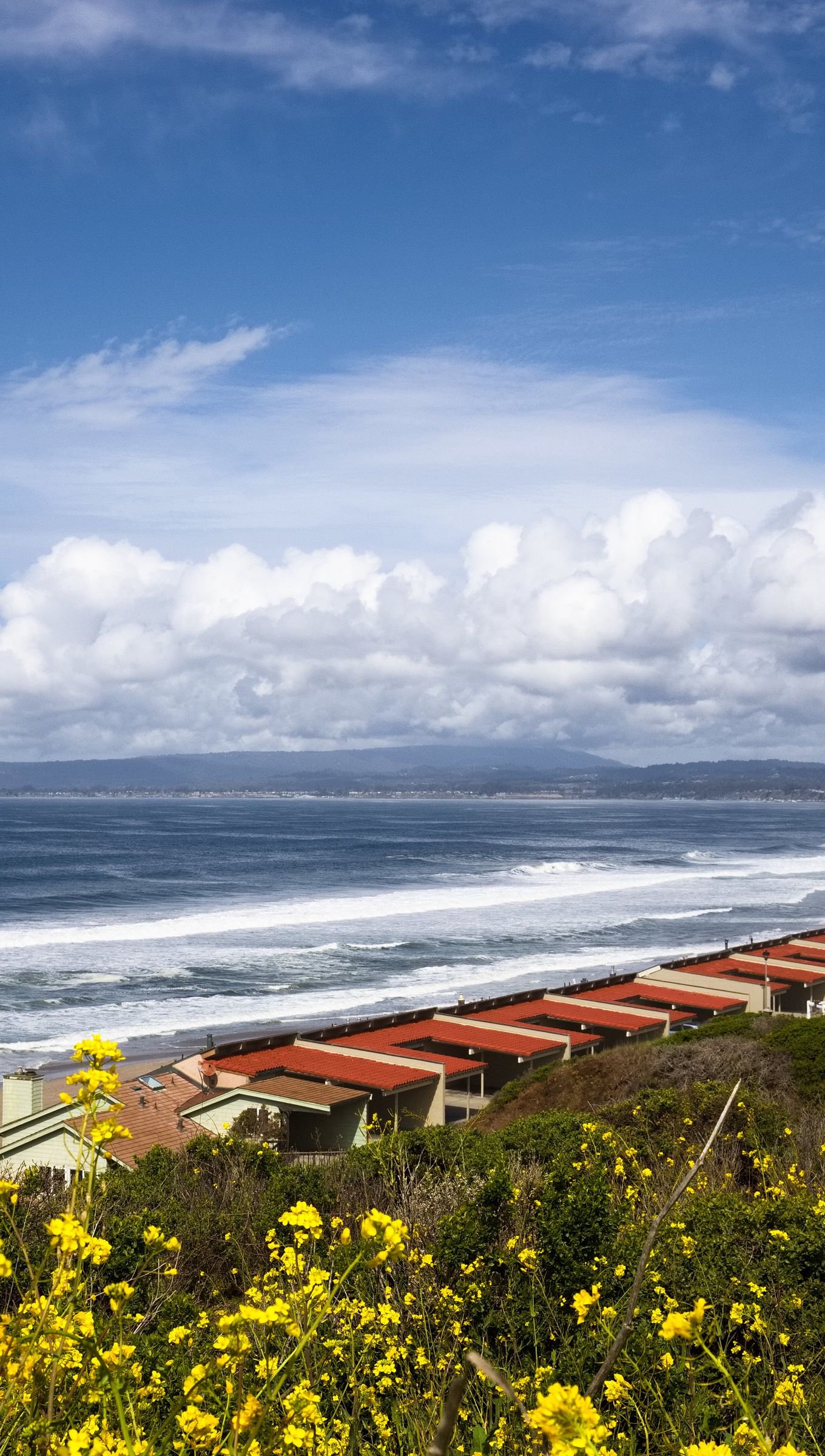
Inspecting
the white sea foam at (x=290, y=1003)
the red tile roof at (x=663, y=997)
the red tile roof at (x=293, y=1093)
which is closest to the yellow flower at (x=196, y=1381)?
the red tile roof at (x=293, y=1093)

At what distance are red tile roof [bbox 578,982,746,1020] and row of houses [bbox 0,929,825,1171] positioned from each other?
Answer: 0.21 feet

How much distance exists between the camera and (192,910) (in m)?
63.7

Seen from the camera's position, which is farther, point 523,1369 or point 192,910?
point 192,910

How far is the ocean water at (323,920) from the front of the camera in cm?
3872

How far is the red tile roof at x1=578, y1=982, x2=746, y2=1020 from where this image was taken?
1147 inches

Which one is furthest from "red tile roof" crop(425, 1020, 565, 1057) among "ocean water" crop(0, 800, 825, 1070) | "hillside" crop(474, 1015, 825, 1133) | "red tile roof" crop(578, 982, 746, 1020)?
"ocean water" crop(0, 800, 825, 1070)

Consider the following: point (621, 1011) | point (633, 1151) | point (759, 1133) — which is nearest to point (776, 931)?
point (621, 1011)

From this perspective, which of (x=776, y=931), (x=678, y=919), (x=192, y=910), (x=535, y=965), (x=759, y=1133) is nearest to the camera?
(x=759, y=1133)

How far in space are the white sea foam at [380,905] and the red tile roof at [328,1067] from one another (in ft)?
89.8

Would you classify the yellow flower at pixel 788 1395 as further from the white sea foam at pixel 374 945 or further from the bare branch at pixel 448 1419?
the white sea foam at pixel 374 945

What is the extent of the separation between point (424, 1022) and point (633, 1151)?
17.4 meters

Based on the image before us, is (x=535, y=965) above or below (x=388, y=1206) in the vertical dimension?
below

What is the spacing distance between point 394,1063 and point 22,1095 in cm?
685

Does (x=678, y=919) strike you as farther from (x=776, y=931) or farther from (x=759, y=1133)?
(x=759, y=1133)
